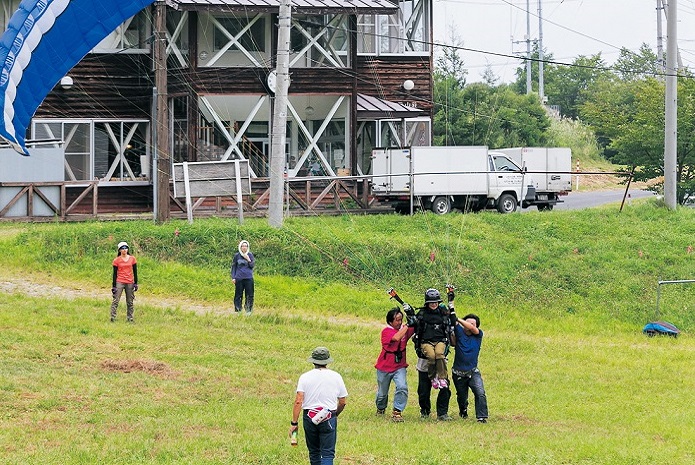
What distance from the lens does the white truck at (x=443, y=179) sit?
3500 cm

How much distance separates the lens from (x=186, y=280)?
2705 centimetres

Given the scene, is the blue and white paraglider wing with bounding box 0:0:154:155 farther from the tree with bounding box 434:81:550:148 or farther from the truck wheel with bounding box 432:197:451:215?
the tree with bounding box 434:81:550:148

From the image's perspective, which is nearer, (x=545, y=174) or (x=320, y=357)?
(x=320, y=357)

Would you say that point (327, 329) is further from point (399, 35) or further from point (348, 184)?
point (399, 35)

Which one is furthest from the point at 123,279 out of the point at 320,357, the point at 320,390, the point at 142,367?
the point at 320,390

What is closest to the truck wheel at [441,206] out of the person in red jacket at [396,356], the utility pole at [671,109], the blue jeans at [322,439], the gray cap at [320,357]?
the utility pole at [671,109]

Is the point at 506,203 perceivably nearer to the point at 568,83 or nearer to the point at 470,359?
the point at 470,359

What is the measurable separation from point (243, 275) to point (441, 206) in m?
12.4

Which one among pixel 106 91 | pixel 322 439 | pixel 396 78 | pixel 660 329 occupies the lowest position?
pixel 660 329

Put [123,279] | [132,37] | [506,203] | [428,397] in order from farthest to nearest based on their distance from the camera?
[132,37] < [506,203] < [123,279] < [428,397]

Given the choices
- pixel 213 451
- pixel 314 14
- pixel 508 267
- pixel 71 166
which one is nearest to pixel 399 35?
pixel 314 14

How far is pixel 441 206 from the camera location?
1393 inches

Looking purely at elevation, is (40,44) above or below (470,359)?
above

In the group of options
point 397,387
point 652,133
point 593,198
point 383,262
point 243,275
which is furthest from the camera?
point 593,198
